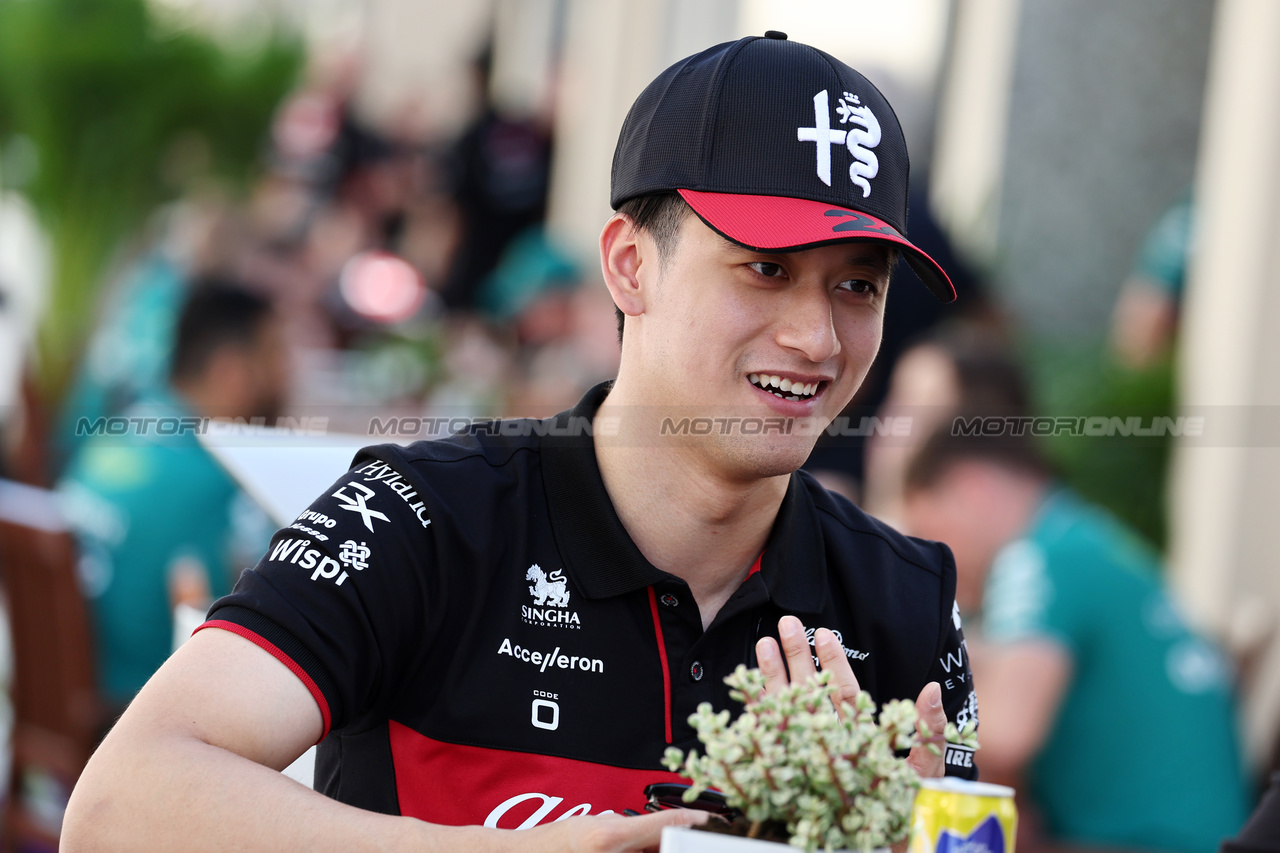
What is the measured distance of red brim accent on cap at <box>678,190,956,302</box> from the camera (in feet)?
5.39

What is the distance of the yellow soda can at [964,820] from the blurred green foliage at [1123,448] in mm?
4502

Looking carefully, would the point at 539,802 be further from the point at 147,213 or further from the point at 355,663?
the point at 147,213

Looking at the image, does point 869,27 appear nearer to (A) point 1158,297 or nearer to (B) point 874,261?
(A) point 1158,297

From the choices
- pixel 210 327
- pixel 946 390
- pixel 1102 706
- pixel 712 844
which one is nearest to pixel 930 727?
pixel 712 844

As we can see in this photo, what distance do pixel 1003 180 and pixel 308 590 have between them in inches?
244

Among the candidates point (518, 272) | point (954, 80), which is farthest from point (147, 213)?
point (954, 80)

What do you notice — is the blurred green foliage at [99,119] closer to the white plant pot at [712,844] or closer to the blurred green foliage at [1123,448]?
the blurred green foliage at [1123,448]

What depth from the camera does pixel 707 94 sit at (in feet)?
5.74

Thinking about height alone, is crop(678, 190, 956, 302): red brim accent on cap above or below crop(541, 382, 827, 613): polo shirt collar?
above

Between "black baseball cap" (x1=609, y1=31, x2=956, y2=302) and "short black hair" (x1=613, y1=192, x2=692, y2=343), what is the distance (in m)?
0.02

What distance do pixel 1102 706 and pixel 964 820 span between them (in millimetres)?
2477

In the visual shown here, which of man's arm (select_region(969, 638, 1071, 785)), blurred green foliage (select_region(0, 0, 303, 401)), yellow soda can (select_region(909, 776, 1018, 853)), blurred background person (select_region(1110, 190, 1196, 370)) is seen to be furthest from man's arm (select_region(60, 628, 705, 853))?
blurred background person (select_region(1110, 190, 1196, 370))

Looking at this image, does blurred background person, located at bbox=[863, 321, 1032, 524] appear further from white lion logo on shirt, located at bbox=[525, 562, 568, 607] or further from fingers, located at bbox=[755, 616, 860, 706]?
fingers, located at bbox=[755, 616, 860, 706]

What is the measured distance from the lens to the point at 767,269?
173cm
